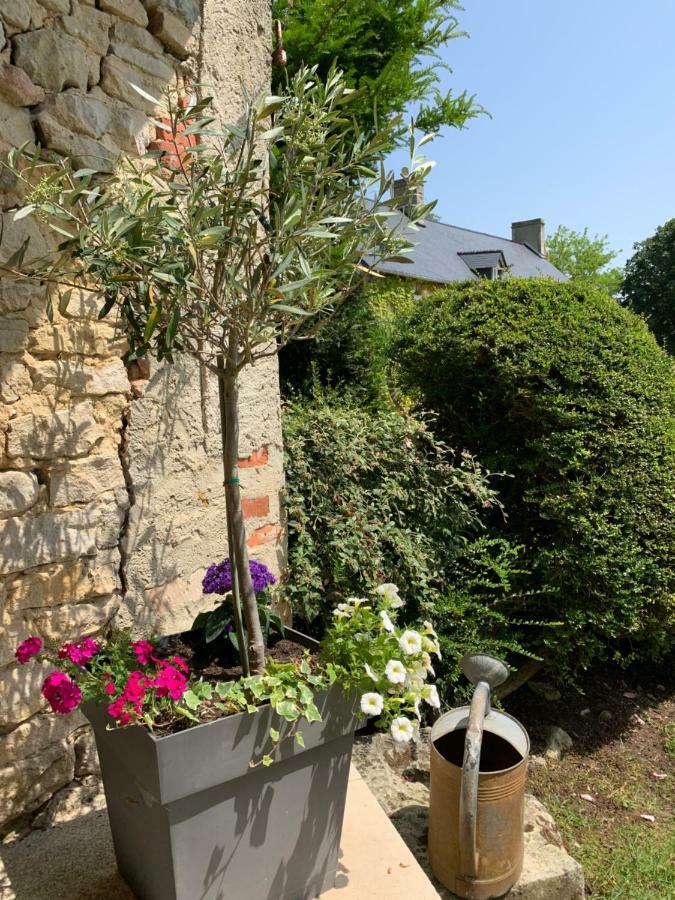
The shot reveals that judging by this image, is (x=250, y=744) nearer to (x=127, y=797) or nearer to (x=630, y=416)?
(x=127, y=797)

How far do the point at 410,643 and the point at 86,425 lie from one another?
4.13ft

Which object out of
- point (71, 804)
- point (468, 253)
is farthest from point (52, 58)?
point (468, 253)

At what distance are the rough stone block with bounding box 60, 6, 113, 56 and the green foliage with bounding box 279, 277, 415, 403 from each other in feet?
10.9

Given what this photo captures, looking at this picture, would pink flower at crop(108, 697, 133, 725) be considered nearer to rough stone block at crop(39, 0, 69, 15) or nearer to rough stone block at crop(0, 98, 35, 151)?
rough stone block at crop(0, 98, 35, 151)

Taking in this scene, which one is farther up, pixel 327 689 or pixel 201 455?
pixel 201 455

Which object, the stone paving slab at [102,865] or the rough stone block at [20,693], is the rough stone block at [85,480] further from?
the stone paving slab at [102,865]

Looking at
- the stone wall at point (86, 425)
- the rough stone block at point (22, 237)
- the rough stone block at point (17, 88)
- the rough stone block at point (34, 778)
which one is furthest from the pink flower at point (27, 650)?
the rough stone block at point (17, 88)

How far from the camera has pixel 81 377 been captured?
2256 millimetres

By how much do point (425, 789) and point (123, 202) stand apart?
2525 mm

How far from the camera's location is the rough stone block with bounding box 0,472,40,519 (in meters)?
2.04

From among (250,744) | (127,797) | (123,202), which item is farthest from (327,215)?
(127,797)

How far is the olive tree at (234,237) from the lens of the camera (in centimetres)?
154

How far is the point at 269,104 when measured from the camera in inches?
61.4

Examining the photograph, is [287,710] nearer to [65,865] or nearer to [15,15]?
[65,865]
